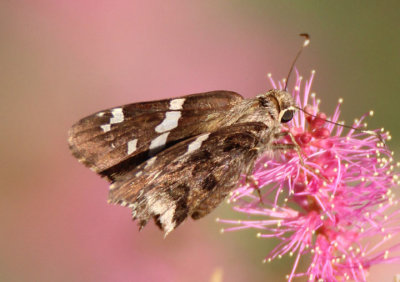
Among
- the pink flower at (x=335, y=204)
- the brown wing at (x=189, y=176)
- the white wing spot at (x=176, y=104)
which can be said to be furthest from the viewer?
the white wing spot at (x=176, y=104)

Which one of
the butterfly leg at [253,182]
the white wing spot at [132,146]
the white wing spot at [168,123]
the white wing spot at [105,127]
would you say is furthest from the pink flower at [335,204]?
the white wing spot at [105,127]

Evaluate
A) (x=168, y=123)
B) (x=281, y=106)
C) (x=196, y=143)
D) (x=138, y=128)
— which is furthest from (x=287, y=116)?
(x=138, y=128)

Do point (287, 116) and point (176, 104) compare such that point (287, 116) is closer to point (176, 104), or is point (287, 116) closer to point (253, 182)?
point (253, 182)

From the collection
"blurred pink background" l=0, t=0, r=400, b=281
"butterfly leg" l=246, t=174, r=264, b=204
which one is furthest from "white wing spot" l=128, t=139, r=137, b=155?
"blurred pink background" l=0, t=0, r=400, b=281

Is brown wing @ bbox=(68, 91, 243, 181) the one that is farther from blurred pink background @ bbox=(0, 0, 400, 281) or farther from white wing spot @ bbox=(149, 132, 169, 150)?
blurred pink background @ bbox=(0, 0, 400, 281)

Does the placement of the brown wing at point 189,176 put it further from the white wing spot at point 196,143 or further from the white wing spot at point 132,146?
the white wing spot at point 132,146

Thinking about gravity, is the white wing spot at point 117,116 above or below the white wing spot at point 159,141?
→ above
